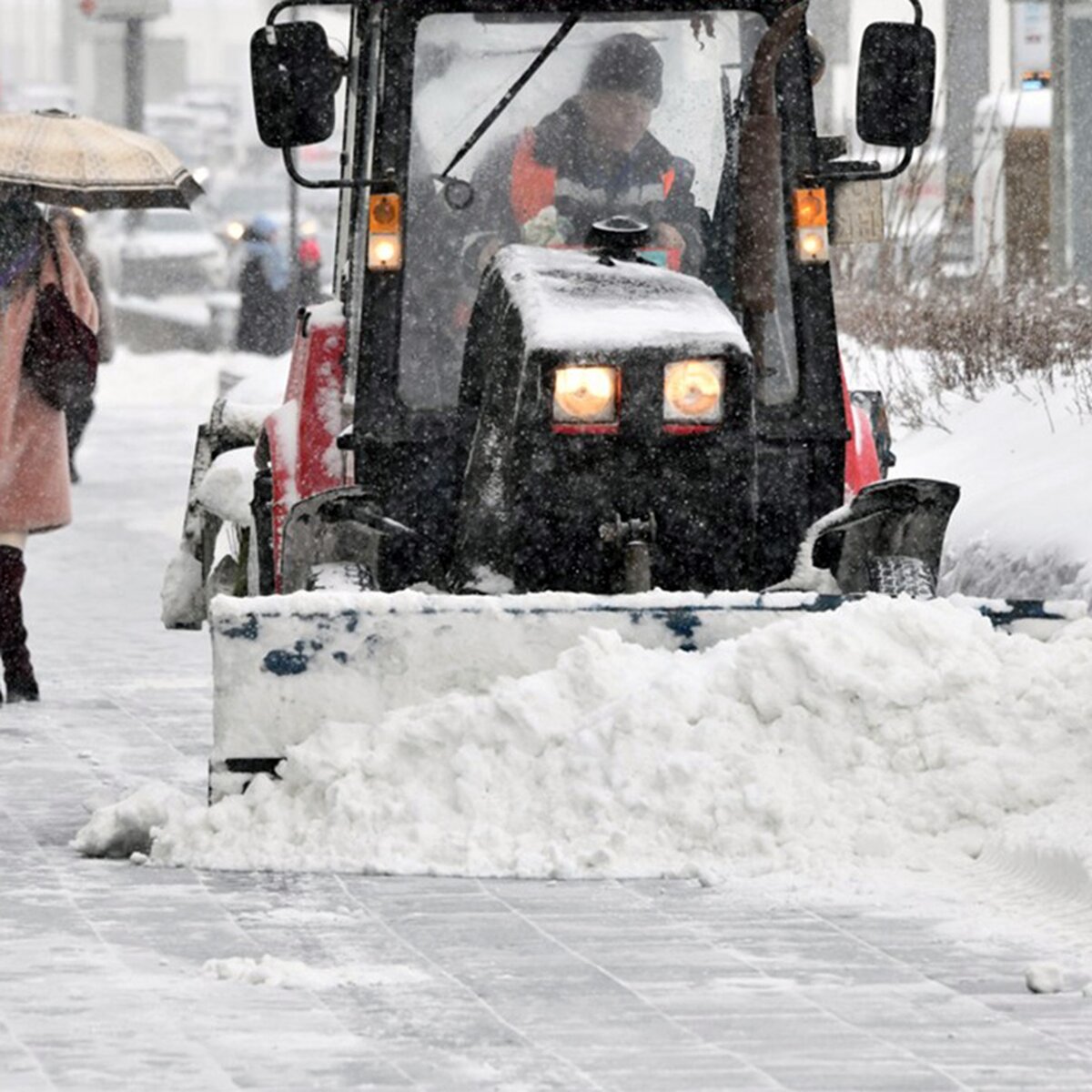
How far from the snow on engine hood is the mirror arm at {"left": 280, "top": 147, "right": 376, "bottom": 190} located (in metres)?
0.44

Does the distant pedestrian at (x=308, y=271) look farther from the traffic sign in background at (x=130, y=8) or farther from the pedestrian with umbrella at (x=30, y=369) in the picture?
the pedestrian with umbrella at (x=30, y=369)

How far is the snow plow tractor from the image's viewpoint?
24.7 ft

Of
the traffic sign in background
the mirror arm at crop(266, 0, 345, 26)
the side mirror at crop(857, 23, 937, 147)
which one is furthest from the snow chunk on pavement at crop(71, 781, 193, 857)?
the traffic sign in background

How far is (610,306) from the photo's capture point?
25.7ft

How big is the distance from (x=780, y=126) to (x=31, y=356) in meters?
3.11

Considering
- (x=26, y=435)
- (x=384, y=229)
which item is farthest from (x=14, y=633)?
(x=384, y=229)

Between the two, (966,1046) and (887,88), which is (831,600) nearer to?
(887,88)

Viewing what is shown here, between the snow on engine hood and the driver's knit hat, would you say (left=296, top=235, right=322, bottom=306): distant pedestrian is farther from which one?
the snow on engine hood

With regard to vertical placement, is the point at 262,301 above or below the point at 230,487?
below

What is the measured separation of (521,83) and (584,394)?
110 centimetres

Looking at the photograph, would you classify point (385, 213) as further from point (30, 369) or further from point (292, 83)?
point (30, 369)

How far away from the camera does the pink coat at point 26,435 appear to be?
34.7ft

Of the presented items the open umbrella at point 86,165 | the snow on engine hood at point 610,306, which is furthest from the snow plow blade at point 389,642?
the open umbrella at point 86,165

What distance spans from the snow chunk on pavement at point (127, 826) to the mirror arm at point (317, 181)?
1510mm
